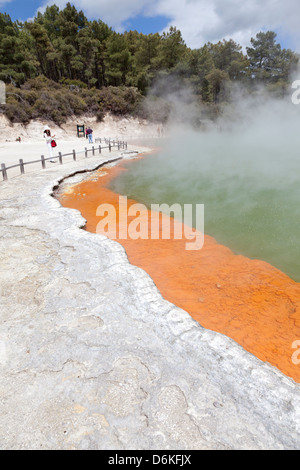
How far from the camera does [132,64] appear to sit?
43.7 meters

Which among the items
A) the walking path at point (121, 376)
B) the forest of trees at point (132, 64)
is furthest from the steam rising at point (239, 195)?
the forest of trees at point (132, 64)

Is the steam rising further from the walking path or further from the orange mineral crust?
the walking path

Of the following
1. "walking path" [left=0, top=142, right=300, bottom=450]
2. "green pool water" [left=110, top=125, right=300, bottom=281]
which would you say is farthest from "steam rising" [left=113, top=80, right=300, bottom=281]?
"walking path" [left=0, top=142, right=300, bottom=450]

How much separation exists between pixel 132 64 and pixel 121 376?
5128 cm

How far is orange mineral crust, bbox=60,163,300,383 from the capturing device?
3.14 metres

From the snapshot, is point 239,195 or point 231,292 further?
point 239,195

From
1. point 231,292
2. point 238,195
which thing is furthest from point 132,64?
point 231,292

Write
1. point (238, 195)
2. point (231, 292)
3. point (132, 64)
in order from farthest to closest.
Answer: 1. point (132, 64)
2. point (238, 195)
3. point (231, 292)

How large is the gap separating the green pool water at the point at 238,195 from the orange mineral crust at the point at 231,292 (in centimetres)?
56

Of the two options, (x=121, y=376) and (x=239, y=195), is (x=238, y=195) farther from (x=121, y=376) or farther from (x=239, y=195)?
(x=121, y=376)

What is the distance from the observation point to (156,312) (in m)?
3.13

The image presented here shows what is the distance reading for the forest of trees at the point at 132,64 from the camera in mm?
37500

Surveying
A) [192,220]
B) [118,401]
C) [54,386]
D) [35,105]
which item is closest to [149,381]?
[118,401]

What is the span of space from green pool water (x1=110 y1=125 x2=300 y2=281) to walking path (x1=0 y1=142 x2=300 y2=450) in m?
2.92
